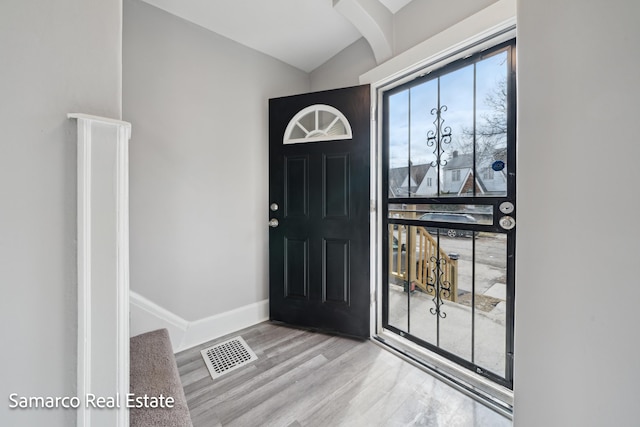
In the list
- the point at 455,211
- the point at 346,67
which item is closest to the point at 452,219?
the point at 455,211

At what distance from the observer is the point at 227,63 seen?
1920mm

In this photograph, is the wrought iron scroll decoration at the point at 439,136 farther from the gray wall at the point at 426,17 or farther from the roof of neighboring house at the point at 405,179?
the gray wall at the point at 426,17

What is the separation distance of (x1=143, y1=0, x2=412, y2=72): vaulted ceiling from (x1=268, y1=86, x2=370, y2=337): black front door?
1.40 feet

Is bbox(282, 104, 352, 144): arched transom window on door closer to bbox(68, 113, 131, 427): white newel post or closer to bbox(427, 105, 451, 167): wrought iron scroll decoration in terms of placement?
bbox(427, 105, 451, 167): wrought iron scroll decoration

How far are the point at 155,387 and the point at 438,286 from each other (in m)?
1.69

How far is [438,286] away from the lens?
5.27ft

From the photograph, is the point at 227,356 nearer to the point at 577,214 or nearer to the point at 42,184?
the point at 42,184

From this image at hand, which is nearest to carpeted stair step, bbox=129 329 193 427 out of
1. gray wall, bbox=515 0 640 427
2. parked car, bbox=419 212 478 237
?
gray wall, bbox=515 0 640 427

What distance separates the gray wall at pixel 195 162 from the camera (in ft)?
5.17

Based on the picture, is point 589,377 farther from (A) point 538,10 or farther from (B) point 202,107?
(B) point 202,107

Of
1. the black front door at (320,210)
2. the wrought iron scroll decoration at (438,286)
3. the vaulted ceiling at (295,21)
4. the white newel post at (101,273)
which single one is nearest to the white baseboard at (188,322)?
the black front door at (320,210)

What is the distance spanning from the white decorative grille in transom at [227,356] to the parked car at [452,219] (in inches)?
60.7

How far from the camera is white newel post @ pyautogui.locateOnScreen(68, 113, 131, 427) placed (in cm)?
63

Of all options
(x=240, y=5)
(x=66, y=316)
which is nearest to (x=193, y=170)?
(x=240, y=5)
